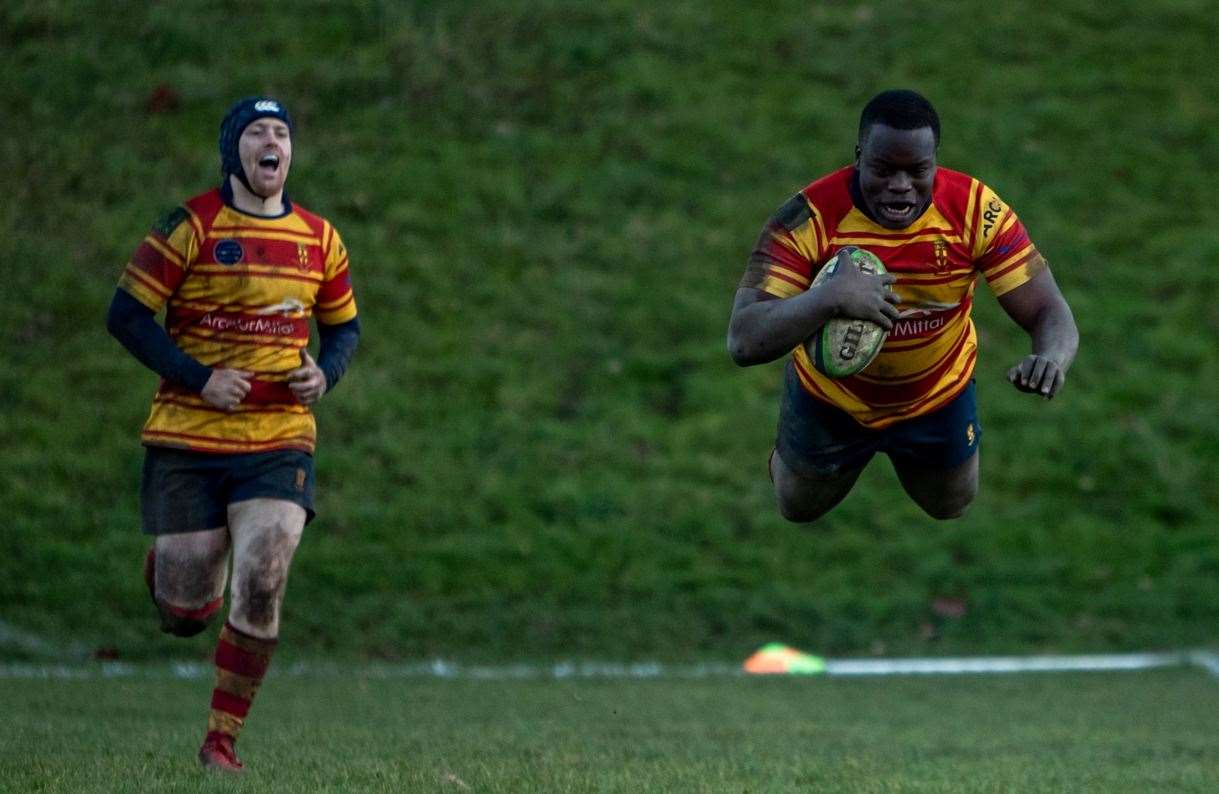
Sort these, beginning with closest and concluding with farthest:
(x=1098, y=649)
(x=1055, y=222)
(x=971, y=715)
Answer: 1. (x=971, y=715)
2. (x=1098, y=649)
3. (x=1055, y=222)

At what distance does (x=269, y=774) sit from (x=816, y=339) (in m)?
2.52

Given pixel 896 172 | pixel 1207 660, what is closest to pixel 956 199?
pixel 896 172

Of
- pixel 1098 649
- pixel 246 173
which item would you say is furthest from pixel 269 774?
pixel 1098 649

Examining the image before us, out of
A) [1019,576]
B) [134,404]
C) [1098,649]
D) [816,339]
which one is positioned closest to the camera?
[816,339]

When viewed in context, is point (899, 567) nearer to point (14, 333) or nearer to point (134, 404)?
point (134, 404)

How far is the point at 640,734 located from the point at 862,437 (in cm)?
195

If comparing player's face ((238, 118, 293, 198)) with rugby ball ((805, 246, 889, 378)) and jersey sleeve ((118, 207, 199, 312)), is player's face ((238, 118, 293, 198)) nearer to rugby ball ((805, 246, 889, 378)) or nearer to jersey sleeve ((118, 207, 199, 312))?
jersey sleeve ((118, 207, 199, 312))

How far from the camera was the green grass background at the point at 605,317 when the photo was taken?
46.1ft

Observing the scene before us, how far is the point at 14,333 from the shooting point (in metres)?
16.6

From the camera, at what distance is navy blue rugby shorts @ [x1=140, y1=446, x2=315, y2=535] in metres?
7.21

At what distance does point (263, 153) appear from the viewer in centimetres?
719

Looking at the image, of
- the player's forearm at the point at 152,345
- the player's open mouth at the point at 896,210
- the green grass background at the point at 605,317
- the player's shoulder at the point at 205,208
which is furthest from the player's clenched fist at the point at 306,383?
the green grass background at the point at 605,317

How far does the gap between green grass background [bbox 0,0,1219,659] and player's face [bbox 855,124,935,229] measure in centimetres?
695

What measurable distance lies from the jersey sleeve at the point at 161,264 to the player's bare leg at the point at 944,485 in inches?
128
